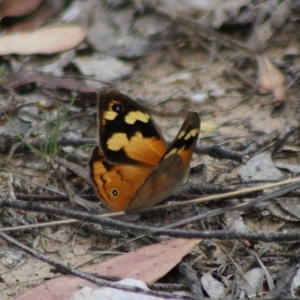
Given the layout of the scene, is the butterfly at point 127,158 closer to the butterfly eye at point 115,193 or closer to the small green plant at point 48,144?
the butterfly eye at point 115,193

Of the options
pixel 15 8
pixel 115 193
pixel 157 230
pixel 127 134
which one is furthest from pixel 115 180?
pixel 15 8

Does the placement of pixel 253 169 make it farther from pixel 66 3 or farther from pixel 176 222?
pixel 66 3

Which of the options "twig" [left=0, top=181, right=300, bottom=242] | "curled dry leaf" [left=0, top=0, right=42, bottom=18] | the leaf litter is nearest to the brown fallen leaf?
the leaf litter

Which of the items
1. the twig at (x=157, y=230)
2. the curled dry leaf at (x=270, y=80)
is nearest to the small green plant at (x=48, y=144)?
the twig at (x=157, y=230)

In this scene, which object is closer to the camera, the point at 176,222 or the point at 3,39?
the point at 176,222

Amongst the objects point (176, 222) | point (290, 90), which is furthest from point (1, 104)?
point (290, 90)

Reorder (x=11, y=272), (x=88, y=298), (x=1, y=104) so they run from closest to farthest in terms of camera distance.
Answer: (x=88, y=298) < (x=11, y=272) < (x=1, y=104)
